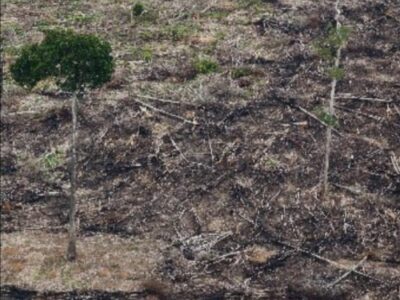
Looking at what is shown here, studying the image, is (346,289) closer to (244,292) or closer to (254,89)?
(244,292)

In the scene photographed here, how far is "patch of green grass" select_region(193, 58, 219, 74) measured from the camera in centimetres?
3419

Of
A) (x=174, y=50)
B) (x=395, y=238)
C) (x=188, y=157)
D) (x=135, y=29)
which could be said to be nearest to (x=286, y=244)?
(x=395, y=238)

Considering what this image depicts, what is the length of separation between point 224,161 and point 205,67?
7245mm

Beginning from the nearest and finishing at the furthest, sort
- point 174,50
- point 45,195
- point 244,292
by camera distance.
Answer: point 244,292 → point 45,195 → point 174,50

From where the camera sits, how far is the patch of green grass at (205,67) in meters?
34.2

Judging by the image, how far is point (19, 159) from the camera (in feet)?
93.6

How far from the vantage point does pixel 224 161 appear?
94.4 feet

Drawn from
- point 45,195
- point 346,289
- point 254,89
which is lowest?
point 346,289

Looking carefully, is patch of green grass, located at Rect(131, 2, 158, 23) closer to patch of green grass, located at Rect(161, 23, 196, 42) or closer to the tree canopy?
patch of green grass, located at Rect(161, 23, 196, 42)

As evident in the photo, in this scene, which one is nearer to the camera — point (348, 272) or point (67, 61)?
Result: point (67, 61)

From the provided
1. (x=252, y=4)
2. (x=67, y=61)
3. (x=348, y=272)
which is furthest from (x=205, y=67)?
(x=348, y=272)

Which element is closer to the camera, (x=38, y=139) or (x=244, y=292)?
(x=244, y=292)

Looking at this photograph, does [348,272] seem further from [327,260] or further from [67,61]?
[67,61]

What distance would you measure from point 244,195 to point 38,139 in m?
9.33
